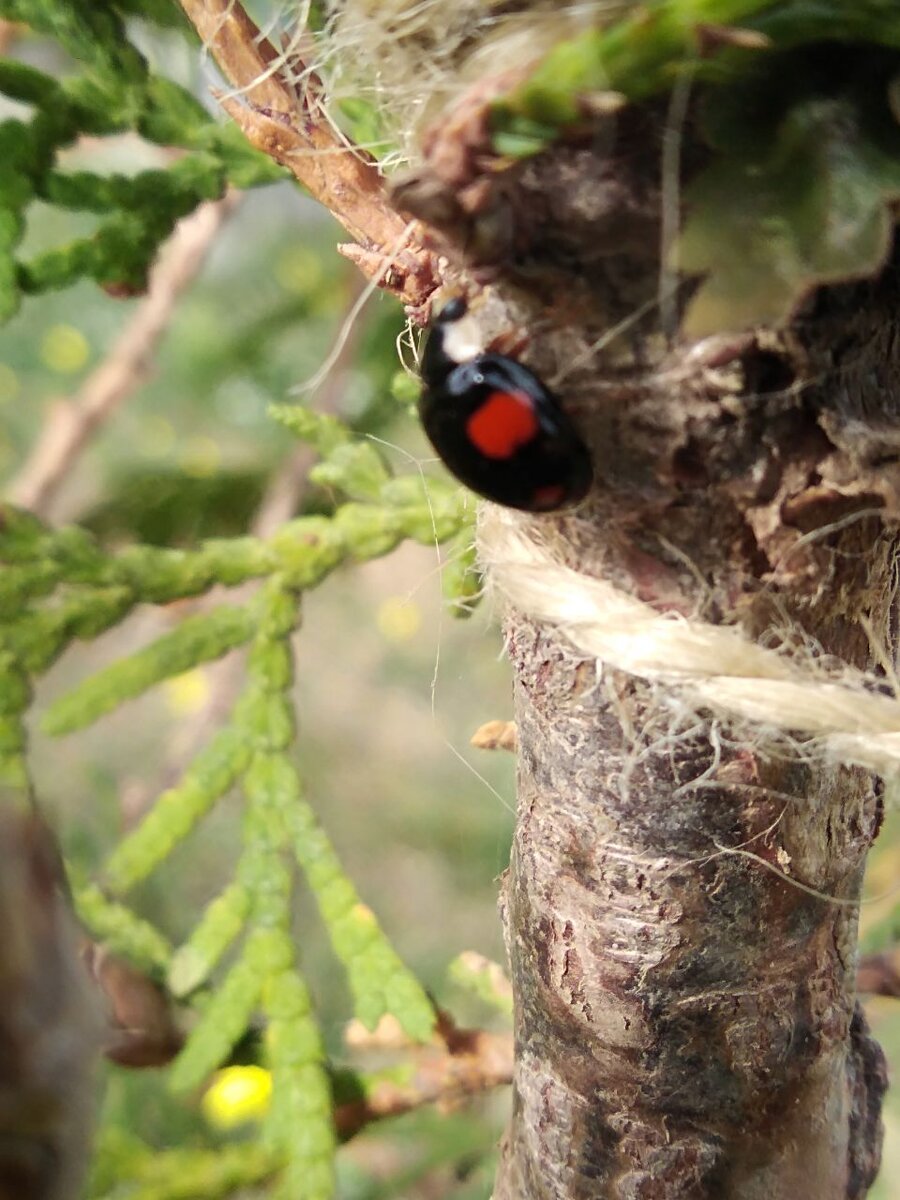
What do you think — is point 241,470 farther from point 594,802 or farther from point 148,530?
point 594,802

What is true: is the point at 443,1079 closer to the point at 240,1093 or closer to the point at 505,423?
the point at 240,1093

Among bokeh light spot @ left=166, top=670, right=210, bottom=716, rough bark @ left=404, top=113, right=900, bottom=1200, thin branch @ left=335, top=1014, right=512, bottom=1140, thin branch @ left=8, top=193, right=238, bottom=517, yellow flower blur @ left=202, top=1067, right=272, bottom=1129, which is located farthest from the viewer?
bokeh light spot @ left=166, top=670, right=210, bottom=716

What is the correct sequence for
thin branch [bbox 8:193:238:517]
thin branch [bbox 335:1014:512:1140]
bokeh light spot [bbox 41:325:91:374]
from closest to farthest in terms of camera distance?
thin branch [bbox 335:1014:512:1140] < thin branch [bbox 8:193:238:517] < bokeh light spot [bbox 41:325:91:374]

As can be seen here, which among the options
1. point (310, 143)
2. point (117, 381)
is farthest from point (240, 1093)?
point (117, 381)

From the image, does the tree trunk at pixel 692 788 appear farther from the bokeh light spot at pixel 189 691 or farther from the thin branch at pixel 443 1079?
the bokeh light spot at pixel 189 691

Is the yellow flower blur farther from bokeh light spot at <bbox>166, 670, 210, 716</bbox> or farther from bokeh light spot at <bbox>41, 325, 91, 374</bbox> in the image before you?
bokeh light spot at <bbox>41, 325, 91, 374</bbox>

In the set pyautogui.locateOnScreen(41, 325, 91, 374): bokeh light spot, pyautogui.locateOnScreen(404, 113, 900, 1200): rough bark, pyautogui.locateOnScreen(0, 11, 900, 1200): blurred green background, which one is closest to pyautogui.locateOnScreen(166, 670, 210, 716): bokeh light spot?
pyautogui.locateOnScreen(0, 11, 900, 1200): blurred green background
